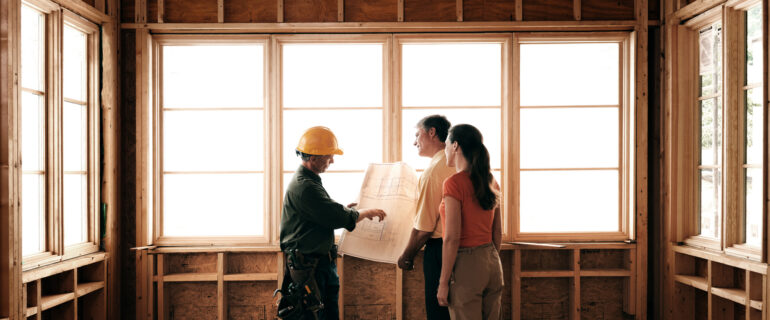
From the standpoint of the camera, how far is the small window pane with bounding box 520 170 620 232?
13.9ft

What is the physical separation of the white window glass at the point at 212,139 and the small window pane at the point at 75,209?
21.6 inches

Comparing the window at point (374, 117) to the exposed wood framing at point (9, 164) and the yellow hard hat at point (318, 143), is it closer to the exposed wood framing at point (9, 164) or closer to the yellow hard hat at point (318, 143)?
the yellow hard hat at point (318, 143)

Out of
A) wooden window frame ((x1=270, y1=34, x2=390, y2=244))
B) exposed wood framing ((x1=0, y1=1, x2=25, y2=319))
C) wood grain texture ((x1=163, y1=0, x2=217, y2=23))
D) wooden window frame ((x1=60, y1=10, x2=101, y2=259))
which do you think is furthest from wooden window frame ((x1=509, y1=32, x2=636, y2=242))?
exposed wood framing ((x1=0, y1=1, x2=25, y2=319))

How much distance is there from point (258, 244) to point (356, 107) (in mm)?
1319

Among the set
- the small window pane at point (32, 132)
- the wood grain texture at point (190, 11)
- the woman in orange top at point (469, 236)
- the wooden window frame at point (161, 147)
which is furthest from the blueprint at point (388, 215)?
the small window pane at point (32, 132)

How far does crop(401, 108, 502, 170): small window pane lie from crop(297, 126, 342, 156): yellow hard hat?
0.94 m

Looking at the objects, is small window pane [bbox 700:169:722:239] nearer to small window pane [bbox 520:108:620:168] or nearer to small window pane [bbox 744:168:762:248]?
small window pane [bbox 744:168:762:248]

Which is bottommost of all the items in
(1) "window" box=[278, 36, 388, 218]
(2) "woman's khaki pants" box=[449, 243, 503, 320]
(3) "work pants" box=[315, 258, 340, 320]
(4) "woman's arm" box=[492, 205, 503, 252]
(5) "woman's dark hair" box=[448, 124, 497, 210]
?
(3) "work pants" box=[315, 258, 340, 320]

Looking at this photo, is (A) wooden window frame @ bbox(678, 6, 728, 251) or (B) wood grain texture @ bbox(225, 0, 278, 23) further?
(B) wood grain texture @ bbox(225, 0, 278, 23)

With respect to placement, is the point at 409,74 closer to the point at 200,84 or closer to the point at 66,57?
the point at 200,84

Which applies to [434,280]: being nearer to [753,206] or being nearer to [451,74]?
[451,74]

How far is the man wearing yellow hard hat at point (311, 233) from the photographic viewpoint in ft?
10.5

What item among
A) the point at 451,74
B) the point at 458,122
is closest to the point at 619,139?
the point at 458,122

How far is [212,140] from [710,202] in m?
3.75
